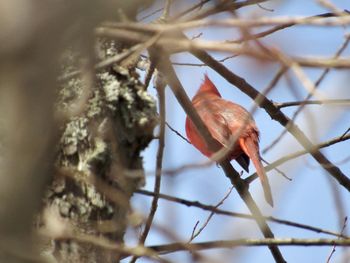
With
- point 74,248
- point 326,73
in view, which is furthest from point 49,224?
point 326,73

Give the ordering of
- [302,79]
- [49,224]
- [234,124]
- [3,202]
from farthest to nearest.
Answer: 1. [234,124]
2. [49,224]
3. [302,79]
4. [3,202]

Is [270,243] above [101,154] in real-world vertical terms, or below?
below

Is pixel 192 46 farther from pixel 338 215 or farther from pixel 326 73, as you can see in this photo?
pixel 326 73

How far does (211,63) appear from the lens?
2980 millimetres

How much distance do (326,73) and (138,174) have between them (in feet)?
2.65

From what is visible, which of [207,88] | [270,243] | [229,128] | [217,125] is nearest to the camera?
[270,243]

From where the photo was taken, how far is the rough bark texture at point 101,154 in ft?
7.70

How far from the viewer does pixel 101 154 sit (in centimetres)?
240

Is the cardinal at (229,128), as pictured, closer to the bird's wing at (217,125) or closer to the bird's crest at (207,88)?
the bird's wing at (217,125)

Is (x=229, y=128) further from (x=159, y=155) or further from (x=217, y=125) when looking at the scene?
(x=159, y=155)

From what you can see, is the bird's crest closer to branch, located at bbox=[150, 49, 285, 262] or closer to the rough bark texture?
branch, located at bbox=[150, 49, 285, 262]

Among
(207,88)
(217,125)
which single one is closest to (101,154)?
(217,125)

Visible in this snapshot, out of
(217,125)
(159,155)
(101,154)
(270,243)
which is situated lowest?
(270,243)

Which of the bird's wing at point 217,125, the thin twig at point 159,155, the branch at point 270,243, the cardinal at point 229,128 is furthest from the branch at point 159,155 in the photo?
the bird's wing at point 217,125
